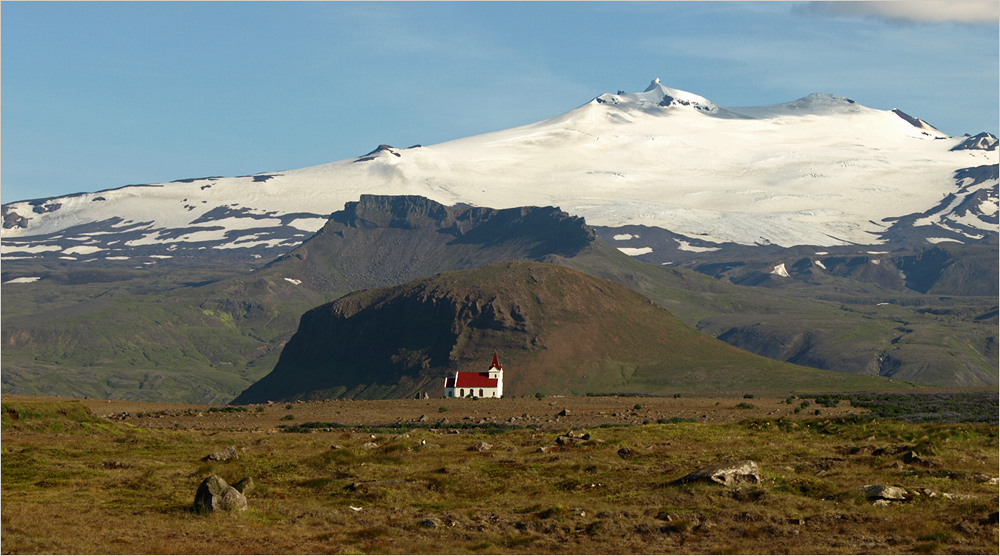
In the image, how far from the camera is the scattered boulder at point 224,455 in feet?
195

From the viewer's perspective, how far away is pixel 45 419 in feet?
232

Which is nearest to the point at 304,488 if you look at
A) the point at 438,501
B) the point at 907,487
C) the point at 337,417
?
the point at 438,501

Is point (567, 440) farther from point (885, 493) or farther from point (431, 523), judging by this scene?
point (885, 493)

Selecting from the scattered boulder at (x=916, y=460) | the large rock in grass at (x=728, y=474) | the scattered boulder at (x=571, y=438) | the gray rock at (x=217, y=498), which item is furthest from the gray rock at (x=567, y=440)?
the gray rock at (x=217, y=498)

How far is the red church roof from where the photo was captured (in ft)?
478

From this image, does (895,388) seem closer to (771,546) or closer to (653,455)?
(653,455)

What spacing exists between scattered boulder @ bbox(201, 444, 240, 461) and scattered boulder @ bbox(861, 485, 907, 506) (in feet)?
105

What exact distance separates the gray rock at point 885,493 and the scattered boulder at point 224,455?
32.0 meters

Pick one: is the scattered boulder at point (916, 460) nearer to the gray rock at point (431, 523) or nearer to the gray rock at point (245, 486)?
the gray rock at point (431, 523)

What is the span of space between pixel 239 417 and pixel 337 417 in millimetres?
7865

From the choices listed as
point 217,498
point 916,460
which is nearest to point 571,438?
point 916,460

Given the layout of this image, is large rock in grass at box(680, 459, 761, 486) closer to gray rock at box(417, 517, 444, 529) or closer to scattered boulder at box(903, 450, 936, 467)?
scattered boulder at box(903, 450, 936, 467)

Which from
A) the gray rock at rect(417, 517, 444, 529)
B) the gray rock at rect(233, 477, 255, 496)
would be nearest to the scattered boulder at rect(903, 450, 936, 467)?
the gray rock at rect(417, 517, 444, 529)

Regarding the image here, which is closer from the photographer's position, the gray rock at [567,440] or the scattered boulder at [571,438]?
the gray rock at [567,440]
